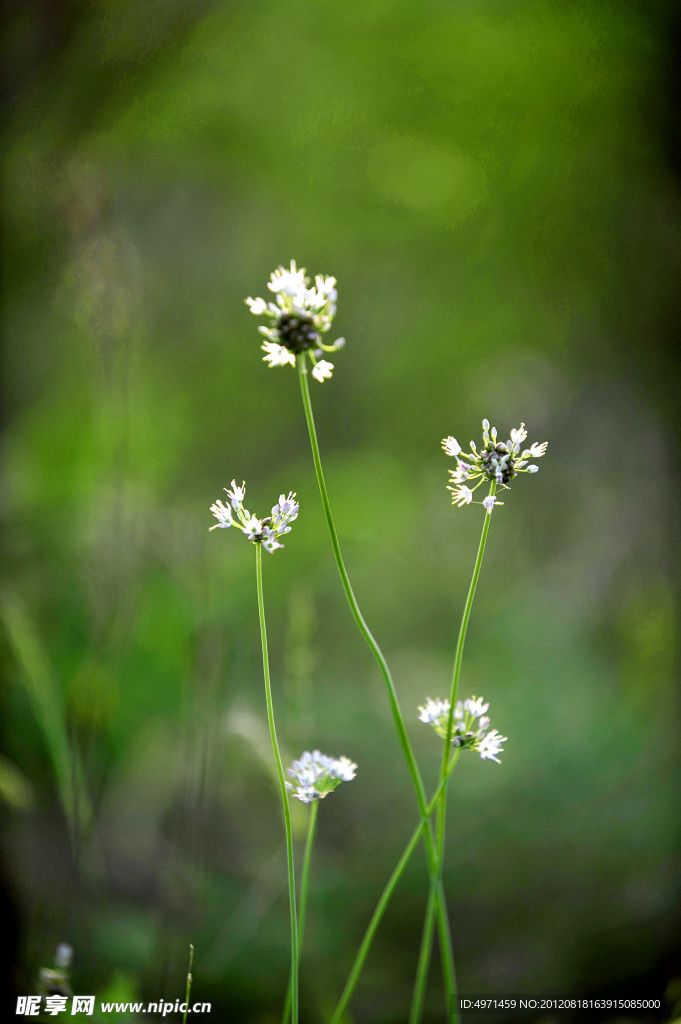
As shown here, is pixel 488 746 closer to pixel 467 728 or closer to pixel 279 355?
pixel 467 728

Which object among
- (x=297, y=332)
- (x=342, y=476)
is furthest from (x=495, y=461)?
(x=342, y=476)

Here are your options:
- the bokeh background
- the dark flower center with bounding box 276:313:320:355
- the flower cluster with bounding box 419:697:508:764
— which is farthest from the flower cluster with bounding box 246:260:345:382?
the bokeh background

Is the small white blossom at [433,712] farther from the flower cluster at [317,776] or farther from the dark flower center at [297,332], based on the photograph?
the dark flower center at [297,332]

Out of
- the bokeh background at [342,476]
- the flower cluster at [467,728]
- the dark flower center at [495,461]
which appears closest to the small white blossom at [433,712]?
the flower cluster at [467,728]

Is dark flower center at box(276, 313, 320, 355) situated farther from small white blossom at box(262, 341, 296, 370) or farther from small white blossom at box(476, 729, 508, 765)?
small white blossom at box(476, 729, 508, 765)

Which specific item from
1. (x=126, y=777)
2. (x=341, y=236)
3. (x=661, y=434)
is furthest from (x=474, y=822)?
(x=341, y=236)

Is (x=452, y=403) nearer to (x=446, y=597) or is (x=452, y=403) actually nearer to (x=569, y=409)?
(x=569, y=409)
